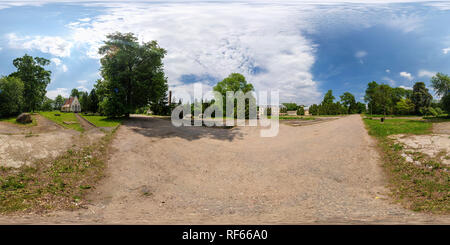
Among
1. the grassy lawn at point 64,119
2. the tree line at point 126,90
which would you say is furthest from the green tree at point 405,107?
the grassy lawn at point 64,119

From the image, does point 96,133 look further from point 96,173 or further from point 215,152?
point 215,152

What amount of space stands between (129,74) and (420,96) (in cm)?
1707

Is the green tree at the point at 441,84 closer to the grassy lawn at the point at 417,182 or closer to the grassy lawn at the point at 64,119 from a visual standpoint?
the grassy lawn at the point at 417,182

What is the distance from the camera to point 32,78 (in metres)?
7.18

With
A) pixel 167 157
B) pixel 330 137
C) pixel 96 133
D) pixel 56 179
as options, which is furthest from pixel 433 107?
pixel 96 133

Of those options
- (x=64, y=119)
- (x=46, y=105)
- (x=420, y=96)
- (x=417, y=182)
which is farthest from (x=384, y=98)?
(x=46, y=105)

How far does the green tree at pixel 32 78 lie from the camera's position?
6.56 metres

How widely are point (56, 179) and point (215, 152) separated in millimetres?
5307

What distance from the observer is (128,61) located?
1262 centimetres

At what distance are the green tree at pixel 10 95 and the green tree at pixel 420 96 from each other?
16.5 m

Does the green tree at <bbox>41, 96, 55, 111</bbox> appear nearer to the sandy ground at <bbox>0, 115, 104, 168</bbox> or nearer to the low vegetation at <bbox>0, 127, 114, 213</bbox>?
the sandy ground at <bbox>0, 115, 104, 168</bbox>

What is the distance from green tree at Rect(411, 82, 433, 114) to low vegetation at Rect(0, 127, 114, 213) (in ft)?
40.3

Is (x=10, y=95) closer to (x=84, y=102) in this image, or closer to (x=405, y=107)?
(x=84, y=102)

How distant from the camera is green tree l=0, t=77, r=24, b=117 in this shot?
690 centimetres
